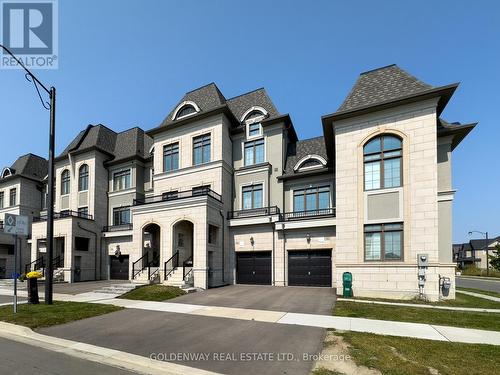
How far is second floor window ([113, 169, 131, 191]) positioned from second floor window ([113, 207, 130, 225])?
2003 millimetres

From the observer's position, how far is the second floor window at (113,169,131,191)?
2805cm

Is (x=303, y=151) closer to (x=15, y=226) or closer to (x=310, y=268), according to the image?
(x=310, y=268)

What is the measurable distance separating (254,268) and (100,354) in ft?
51.9

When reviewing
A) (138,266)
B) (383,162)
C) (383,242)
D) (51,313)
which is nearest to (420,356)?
(383,242)

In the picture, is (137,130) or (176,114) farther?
(137,130)

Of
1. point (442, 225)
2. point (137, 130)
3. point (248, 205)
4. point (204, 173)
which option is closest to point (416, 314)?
point (442, 225)

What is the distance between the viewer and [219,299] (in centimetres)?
1428

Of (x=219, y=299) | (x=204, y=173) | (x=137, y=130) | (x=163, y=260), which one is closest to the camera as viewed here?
(x=219, y=299)

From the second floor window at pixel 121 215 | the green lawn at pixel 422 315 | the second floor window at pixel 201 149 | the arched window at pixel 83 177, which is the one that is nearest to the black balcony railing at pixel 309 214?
the second floor window at pixel 201 149

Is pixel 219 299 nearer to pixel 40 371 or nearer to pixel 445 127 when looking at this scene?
pixel 40 371

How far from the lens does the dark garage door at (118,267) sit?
2662cm

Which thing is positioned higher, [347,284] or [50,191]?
[50,191]

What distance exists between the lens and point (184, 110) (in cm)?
2444

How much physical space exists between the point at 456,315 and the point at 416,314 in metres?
1.34
